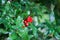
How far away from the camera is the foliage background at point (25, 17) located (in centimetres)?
204

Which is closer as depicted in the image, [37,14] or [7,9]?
[7,9]

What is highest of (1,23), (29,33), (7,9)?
(7,9)

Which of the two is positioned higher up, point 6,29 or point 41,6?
point 41,6

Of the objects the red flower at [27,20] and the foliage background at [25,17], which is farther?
the red flower at [27,20]

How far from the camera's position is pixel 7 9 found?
85.6 inches

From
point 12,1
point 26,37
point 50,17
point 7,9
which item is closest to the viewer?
point 26,37

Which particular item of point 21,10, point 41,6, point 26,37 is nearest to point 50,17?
point 41,6

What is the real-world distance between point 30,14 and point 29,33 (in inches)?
10.8

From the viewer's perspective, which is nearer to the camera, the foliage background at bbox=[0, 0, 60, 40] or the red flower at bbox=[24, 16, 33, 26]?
the foliage background at bbox=[0, 0, 60, 40]

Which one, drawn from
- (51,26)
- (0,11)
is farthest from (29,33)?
(0,11)

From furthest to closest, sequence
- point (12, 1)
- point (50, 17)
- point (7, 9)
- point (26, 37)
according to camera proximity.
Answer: point (50, 17)
point (12, 1)
point (7, 9)
point (26, 37)

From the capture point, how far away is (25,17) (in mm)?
2234

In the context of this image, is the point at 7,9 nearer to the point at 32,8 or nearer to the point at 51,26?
the point at 32,8

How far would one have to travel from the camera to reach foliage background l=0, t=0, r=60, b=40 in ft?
6.68
